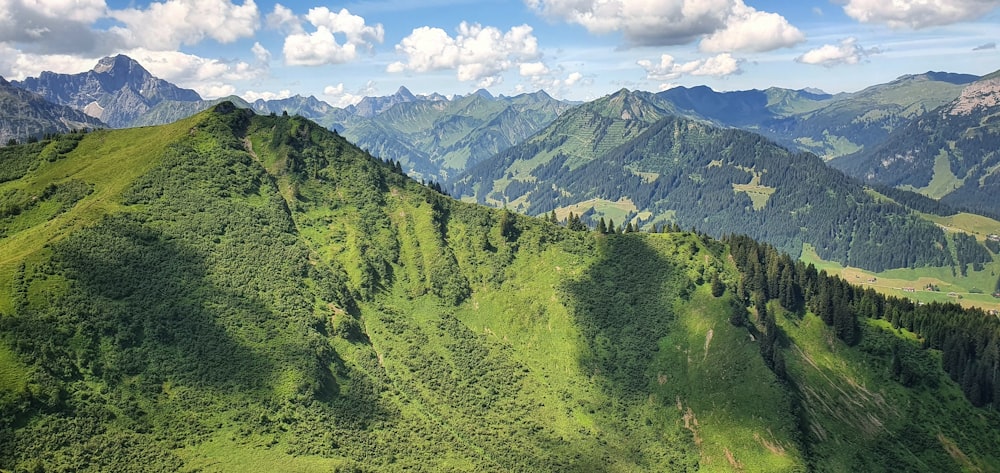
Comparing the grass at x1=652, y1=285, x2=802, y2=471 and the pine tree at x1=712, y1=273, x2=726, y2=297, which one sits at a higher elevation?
the pine tree at x1=712, y1=273, x2=726, y2=297

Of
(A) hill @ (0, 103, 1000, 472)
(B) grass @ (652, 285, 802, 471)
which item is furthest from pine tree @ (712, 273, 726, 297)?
(B) grass @ (652, 285, 802, 471)

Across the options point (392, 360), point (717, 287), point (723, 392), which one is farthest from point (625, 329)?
point (392, 360)

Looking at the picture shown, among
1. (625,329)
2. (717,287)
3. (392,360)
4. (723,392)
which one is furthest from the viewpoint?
(625,329)

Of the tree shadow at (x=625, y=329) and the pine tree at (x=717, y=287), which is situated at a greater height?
the pine tree at (x=717, y=287)

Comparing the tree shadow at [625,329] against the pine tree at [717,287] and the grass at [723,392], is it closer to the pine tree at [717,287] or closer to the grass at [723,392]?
the grass at [723,392]

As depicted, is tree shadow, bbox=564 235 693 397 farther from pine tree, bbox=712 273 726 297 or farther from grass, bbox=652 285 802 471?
pine tree, bbox=712 273 726 297

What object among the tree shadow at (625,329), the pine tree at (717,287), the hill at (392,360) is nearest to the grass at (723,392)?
the hill at (392,360)

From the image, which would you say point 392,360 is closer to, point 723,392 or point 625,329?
point 625,329

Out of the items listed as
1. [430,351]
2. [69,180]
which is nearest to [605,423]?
[430,351]
